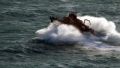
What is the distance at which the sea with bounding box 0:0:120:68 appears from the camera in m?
39.8

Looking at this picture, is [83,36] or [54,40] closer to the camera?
[54,40]

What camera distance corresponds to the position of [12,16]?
5728 cm

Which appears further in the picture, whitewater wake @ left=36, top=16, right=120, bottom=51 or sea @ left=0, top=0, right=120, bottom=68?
whitewater wake @ left=36, top=16, right=120, bottom=51

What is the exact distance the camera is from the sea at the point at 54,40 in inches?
1566

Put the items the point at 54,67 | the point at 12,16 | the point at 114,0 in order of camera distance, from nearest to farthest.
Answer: the point at 54,67 < the point at 12,16 < the point at 114,0

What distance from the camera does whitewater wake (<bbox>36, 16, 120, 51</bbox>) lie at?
147 feet

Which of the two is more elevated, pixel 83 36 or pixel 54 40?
pixel 83 36

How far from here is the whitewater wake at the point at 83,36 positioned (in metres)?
44.8

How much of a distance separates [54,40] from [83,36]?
339 cm

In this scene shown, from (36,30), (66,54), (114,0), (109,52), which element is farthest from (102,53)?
(114,0)

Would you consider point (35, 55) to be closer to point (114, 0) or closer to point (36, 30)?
point (36, 30)

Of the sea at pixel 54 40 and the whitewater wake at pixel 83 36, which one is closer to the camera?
the sea at pixel 54 40

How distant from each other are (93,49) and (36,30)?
10161 mm

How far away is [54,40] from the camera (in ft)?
149
